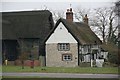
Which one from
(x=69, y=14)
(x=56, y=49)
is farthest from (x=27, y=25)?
(x=56, y=49)

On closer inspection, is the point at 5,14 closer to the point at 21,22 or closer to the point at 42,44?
the point at 21,22

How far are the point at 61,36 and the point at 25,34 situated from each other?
32.9ft

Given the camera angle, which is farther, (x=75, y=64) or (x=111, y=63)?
(x=75, y=64)

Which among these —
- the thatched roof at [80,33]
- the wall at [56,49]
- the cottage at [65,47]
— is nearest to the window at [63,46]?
the cottage at [65,47]

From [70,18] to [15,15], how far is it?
488 inches

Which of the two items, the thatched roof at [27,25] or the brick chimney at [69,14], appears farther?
the thatched roof at [27,25]

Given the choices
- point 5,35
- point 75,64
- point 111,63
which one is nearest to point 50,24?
point 5,35

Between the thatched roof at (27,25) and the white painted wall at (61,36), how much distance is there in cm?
Answer: 631

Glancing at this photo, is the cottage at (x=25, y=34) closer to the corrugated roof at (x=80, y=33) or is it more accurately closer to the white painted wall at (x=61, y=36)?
the white painted wall at (x=61, y=36)

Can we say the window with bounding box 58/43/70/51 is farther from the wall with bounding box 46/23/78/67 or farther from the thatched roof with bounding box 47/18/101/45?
the thatched roof with bounding box 47/18/101/45

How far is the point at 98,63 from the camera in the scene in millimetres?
56000

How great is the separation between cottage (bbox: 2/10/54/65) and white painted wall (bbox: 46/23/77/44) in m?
2.84

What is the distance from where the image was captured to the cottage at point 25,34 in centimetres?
6391

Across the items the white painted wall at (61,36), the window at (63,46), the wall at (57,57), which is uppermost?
the white painted wall at (61,36)
